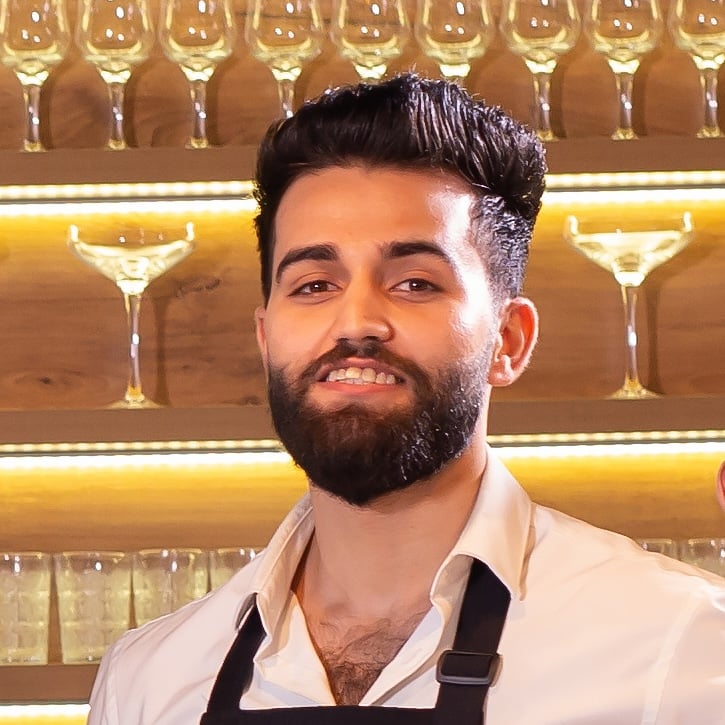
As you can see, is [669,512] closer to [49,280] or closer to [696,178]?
[696,178]

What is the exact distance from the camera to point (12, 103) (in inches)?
86.0

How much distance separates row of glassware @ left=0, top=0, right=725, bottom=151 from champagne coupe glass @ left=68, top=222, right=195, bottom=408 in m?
0.15

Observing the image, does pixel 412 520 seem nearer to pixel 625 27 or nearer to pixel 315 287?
pixel 315 287

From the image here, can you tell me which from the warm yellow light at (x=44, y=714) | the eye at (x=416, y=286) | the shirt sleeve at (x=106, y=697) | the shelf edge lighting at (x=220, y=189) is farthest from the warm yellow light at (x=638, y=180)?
the warm yellow light at (x=44, y=714)

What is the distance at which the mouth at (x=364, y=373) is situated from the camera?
4.40 feet

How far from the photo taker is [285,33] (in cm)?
203

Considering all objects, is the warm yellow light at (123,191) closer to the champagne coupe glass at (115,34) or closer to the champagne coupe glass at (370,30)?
the champagne coupe glass at (115,34)

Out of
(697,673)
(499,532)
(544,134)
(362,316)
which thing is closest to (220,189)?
(544,134)

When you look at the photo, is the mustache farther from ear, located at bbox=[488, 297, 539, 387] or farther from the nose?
ear, located at bbox=[488, 297, 539, 387]

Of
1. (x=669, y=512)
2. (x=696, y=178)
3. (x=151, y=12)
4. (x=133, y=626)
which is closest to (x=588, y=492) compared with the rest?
(x=669, y=512)

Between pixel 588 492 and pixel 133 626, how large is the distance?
0.74m

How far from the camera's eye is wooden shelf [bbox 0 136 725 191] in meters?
1.92

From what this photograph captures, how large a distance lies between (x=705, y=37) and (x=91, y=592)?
117 cm

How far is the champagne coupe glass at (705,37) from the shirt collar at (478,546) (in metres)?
0.79
